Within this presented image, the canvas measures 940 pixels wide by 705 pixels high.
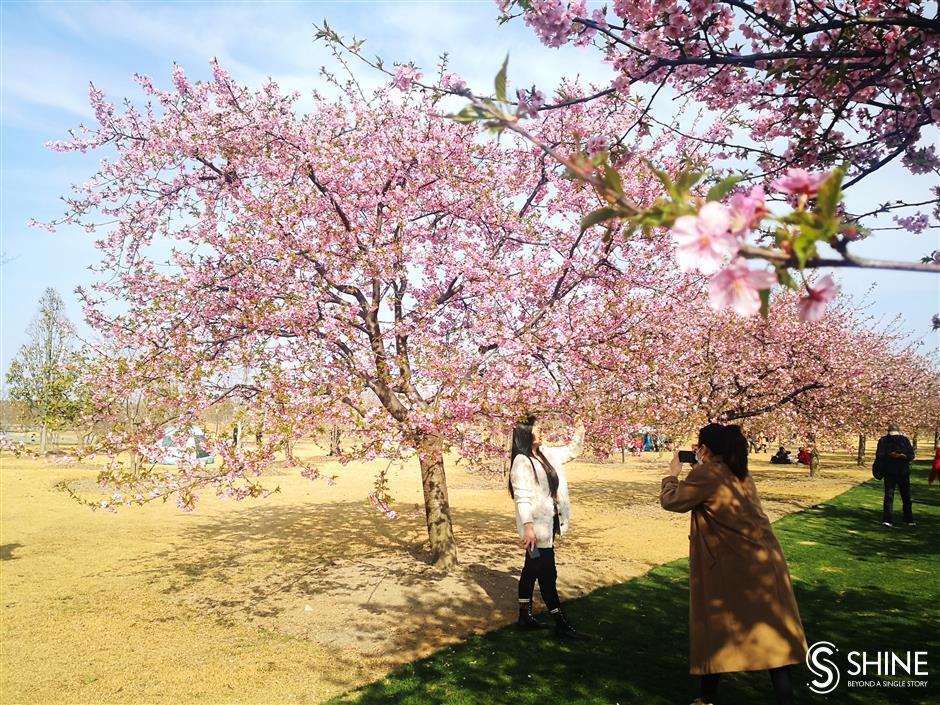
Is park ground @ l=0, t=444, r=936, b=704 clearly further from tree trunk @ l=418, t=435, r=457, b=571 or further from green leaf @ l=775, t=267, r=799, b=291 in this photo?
green leaf @ l=775, t=267, r=799, b=291

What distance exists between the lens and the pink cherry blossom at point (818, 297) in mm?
1396

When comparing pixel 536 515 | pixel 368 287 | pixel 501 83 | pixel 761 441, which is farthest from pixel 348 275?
pixel 761 441

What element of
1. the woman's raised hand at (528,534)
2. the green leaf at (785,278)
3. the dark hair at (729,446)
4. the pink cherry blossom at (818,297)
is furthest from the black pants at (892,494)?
the green leaf at (785,278)

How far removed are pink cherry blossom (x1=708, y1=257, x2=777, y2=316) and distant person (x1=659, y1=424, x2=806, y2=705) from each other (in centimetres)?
319

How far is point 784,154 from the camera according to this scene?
4.96 m

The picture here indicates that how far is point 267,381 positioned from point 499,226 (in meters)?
3.93

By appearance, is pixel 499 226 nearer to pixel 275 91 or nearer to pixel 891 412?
pixel 275 91

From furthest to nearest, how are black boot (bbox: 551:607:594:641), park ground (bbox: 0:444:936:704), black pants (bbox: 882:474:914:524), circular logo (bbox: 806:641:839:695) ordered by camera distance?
black pants (bbox: 882:474:914:524)
black boot (bbox: 551:607:594:641)
park ground (bbox: 0:444:936:704)
circular logo (bbox: 806:641:839:695)

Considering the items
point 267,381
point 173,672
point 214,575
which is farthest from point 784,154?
point 214,575

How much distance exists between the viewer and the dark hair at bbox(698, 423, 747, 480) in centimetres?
433

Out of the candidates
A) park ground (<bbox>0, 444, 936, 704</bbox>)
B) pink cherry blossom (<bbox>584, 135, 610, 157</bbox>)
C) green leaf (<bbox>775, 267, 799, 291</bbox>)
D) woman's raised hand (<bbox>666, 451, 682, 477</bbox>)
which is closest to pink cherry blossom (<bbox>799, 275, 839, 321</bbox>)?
green leaf (<bbox>775, 267, 799, 291</bbox>)

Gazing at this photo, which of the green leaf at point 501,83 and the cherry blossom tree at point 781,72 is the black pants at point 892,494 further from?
the green leaf at point 501,83

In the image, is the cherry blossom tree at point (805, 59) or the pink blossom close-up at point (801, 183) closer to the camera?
the pink blossom close-up at point (801, 183)

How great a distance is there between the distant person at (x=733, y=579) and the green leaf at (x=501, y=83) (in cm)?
329
